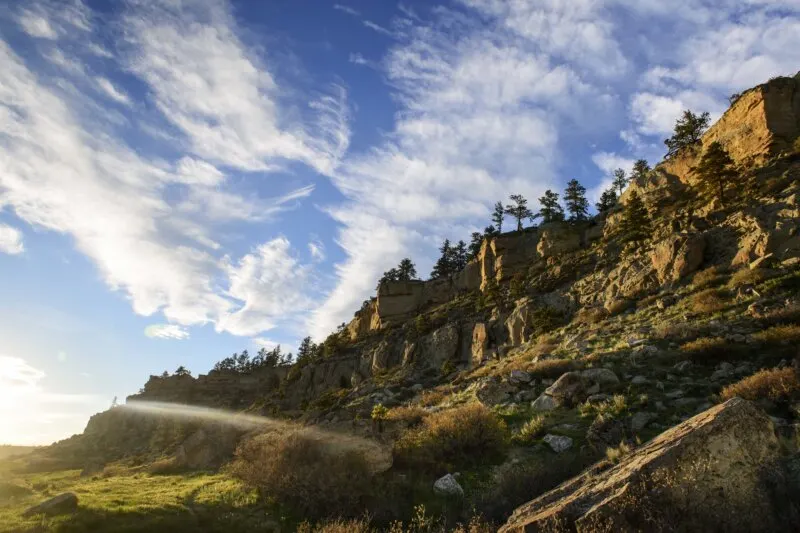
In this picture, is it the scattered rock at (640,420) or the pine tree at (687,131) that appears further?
the pine tree at (687,131)

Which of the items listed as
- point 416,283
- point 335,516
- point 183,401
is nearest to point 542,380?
point 335,516

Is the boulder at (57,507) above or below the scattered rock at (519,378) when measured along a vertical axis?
below

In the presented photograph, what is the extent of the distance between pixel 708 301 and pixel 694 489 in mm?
21858

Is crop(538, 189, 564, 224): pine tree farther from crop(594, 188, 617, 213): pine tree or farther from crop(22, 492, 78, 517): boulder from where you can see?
crop(22, 492, 78, 517): boulder

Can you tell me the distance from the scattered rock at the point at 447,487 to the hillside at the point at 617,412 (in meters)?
0.05

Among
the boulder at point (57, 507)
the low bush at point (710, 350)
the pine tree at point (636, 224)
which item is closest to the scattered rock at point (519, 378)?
the low bush at point (710, 350)

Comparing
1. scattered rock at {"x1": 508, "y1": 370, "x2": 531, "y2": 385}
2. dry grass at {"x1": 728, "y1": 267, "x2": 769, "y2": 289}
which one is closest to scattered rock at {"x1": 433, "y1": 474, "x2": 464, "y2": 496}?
scattered rock at {"x1": 508, "y1": 370, "x2": 531, "y2": 385}

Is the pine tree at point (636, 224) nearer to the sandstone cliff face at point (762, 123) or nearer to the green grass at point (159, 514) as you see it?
the sandstone cliff face at point (762, 123)

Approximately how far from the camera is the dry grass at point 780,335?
1454 centimetres

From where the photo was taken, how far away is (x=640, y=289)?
34281mm

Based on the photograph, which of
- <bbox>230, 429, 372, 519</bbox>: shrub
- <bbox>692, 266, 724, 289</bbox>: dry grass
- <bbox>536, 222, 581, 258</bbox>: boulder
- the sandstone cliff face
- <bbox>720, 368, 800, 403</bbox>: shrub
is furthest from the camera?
<bbox>536, 222, 581, 258</bbox>: boulder

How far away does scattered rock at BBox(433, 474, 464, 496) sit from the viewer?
1035cm

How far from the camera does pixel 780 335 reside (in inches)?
591

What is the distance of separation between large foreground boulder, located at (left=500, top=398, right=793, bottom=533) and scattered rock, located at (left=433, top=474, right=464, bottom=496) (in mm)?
4105
